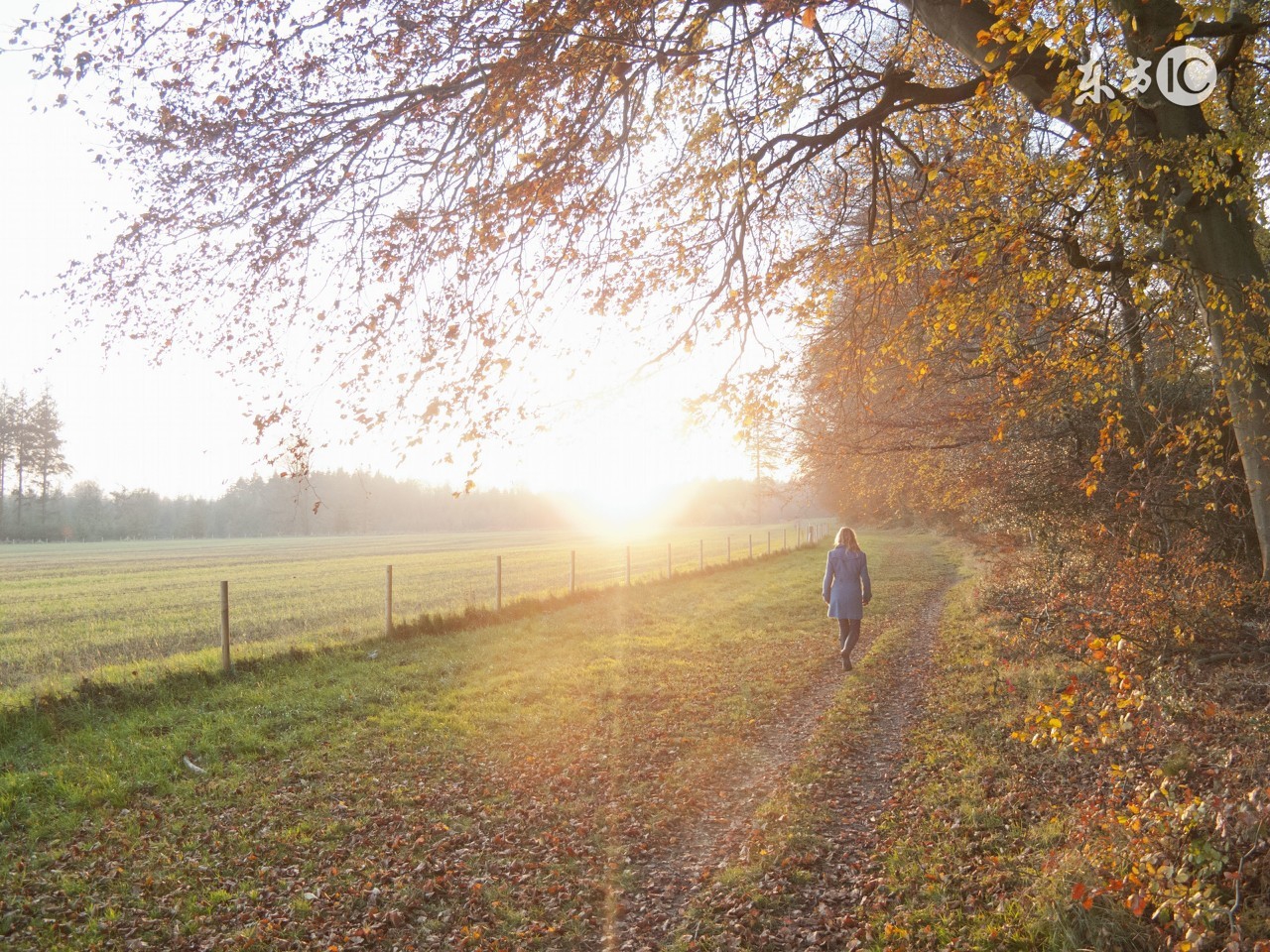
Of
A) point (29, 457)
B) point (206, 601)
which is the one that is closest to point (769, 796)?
point (206, 601)

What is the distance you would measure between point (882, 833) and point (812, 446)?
8375 millimetres

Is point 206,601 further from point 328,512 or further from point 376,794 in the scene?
point 328,512

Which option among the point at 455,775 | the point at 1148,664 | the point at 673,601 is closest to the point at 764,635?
the point at 673,601

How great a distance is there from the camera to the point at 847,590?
452 inches

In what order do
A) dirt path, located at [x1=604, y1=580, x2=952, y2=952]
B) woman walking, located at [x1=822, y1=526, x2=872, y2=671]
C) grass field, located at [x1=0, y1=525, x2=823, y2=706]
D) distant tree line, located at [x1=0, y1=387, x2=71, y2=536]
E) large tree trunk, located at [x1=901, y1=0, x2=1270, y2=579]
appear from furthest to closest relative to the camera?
distant tree line, located at [x1=0, y1=387, x2=71, y2=536]
grass field, located at [x1=0, y1=525, x2=823, y2=706]
woman walking, located at [x1=822, y1=526, x2=872, y2=671]
large tree trunk, located at [x1=901, y1=0, x2=1270, y2=579]
dirt path, located at [x1=604, y1=580, x2=952, y2=952]

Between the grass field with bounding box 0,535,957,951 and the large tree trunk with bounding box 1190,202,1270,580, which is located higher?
the large tree trunk with bounding box 1190,202,1270,580

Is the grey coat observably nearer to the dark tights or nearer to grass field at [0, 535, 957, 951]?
the dark tights

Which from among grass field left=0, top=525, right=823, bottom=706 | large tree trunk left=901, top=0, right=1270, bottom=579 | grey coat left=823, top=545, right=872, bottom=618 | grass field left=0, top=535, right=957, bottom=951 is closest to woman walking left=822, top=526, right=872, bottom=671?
grey coat left=823, top=545, right=872, bottom=618

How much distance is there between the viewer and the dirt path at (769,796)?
4.80m

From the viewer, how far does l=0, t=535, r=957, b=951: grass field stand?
16.1 ft

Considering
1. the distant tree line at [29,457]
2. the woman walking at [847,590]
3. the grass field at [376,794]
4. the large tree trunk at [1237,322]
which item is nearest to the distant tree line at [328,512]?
the distant tree line at [29,457]

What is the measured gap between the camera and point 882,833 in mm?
5684

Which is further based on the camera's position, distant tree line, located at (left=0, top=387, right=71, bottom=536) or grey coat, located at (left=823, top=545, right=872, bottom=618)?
distant tree line, located at (left=0, top=387, right=71, bottom=536)

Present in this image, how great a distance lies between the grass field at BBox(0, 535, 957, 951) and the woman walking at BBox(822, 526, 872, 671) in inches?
25.9
